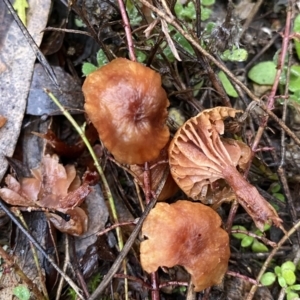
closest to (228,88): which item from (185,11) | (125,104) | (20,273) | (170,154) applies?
(185,11)

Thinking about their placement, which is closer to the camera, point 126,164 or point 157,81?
point 157,81

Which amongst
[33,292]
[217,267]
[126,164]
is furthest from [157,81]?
[33,292]

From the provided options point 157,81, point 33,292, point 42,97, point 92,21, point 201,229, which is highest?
point 92,21

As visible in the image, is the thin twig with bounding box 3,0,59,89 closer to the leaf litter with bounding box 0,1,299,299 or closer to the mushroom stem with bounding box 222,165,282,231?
the leaf litter with bounding box 0,1,299,299

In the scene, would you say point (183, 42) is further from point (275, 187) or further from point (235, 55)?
point (275, 187)

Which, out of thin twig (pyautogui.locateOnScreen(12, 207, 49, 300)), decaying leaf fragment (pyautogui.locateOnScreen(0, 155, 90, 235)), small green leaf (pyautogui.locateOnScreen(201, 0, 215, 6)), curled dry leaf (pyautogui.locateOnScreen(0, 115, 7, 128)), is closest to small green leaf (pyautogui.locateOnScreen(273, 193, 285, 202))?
decaying leaf fragment (pyautogui.locateOnScreen(0, 155, 90, 235))

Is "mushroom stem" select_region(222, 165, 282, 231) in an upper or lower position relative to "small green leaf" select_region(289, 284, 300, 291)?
upper

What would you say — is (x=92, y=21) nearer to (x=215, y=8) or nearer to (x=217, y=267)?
(x=215, y=8)
